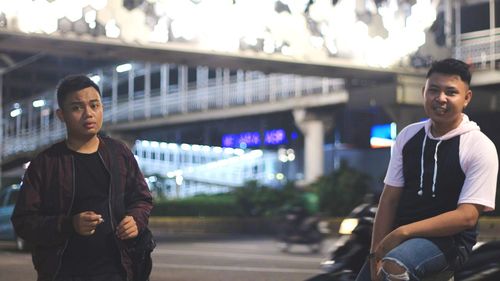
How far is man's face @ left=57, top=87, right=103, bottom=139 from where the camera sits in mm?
3199

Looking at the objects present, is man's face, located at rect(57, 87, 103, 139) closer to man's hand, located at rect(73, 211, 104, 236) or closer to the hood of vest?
man's hand, located at rect(73, 211, 104, 236)

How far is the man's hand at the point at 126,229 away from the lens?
10.0ft

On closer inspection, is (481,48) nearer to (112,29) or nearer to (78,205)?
(112,29)

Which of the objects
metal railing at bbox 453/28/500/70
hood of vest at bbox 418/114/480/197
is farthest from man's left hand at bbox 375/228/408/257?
metal railing at bbox 453/28/500/70

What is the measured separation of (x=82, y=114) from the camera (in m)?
3.20

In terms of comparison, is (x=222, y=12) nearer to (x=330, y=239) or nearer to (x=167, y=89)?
(x=330, y=239)

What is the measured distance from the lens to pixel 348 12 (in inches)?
722

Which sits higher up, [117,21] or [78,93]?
[117,21]

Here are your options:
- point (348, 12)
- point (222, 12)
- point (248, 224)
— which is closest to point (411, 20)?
point (348, 12)

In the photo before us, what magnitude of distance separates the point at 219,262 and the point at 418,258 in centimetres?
988

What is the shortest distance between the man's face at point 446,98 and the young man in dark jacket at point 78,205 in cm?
125

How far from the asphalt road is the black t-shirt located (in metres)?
6.93

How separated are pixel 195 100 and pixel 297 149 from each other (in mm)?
5190

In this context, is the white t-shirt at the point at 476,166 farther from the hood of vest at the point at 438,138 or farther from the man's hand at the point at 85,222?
the man's hand at the point at 85,222
